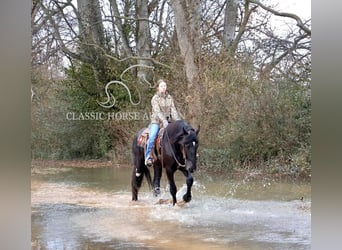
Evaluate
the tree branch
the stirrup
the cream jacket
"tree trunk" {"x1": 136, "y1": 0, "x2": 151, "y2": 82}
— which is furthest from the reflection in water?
the tree branch

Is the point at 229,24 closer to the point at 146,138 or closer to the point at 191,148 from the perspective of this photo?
the point at 191,148

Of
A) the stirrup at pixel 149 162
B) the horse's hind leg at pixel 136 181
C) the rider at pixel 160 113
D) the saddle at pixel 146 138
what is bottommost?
the horse's hind leg at pixel 136 181

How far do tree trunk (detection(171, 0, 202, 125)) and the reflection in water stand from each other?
59 centimetres

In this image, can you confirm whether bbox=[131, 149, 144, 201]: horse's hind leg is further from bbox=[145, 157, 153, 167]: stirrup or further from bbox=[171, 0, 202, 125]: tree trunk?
bbox=[171, 0, 202, 125]: tree trunk

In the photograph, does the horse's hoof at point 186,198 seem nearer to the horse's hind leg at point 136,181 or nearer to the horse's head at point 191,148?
the horse's head at point 191,148

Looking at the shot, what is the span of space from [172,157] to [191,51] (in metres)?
0.90

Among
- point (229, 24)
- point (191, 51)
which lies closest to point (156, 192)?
point (191, 51)

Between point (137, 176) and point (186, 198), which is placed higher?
point (137, 176)

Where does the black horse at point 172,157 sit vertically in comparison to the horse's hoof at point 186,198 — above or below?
above

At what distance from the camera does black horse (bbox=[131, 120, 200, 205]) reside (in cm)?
408

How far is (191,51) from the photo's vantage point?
409 centimetres

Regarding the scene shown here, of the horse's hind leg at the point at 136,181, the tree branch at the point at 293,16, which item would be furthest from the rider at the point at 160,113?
the tree branch at the point at 293,16

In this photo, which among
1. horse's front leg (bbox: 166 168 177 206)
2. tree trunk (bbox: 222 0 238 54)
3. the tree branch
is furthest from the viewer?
horse's front leg (bbox: 166 168 177 206)

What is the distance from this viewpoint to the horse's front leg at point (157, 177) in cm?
415
